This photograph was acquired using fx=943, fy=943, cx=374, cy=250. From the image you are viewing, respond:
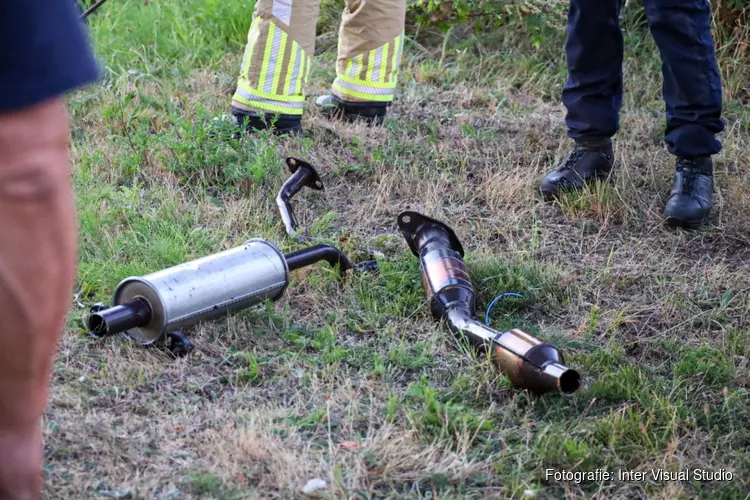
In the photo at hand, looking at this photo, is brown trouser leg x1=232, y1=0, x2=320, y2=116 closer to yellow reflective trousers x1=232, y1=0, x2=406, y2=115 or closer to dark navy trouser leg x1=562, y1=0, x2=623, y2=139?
yellow reflective trousers x1=232, y1=0, x2=406, y2=115

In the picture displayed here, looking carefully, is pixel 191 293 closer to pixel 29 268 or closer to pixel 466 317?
pixel 466 317

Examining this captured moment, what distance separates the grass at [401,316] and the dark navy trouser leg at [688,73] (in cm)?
26

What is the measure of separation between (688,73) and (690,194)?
441mm

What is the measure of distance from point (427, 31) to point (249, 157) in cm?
217

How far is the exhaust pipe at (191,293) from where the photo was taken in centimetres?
250

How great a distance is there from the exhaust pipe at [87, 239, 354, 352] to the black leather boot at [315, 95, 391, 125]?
1.71 m

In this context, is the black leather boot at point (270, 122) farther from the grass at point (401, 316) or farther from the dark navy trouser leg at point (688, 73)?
the dark navy trouser leg at point (688, 73)

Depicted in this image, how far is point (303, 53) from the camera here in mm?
4086

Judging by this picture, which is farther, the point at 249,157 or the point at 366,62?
the point at 366,62

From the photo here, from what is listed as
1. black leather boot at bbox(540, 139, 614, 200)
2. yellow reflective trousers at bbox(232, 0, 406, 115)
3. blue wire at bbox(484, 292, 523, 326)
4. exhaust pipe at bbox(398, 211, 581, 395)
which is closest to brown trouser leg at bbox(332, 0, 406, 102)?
yellow reflective trousers at bbox(232, 0, 406, 115)

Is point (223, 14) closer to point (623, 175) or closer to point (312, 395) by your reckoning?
point (623, 175)

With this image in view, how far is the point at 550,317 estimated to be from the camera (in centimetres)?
291

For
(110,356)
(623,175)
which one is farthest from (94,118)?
(623,175)

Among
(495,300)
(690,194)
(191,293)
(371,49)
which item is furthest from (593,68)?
(191,293)
